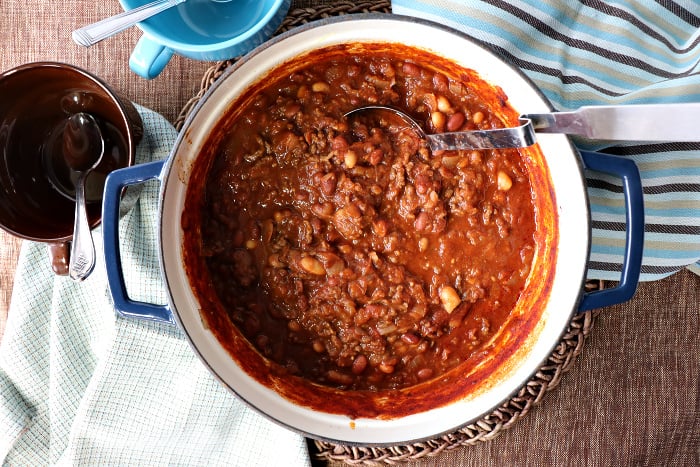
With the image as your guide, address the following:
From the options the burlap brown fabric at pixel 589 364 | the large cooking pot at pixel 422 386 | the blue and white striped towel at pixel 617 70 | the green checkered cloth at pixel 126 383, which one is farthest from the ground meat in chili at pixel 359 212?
the burlap brown fabric at pixel 589 364

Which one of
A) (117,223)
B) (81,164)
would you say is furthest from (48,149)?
(117,223)

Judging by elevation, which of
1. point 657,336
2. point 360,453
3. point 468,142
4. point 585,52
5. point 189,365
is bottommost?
point 360,453

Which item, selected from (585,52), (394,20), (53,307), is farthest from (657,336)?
(53,307)

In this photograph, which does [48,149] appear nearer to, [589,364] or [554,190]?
[554,190]

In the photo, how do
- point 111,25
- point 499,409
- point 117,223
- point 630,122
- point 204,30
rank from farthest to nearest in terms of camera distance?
point 499,409 → point 204,30 → point 111,25 → point 117,223 → point 630,122

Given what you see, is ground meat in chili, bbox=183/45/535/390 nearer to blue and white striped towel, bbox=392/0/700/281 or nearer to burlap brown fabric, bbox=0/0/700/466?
blue and white striped towel, bbox=392/0/700/281

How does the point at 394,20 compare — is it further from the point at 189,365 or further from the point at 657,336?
the point at 657,336
